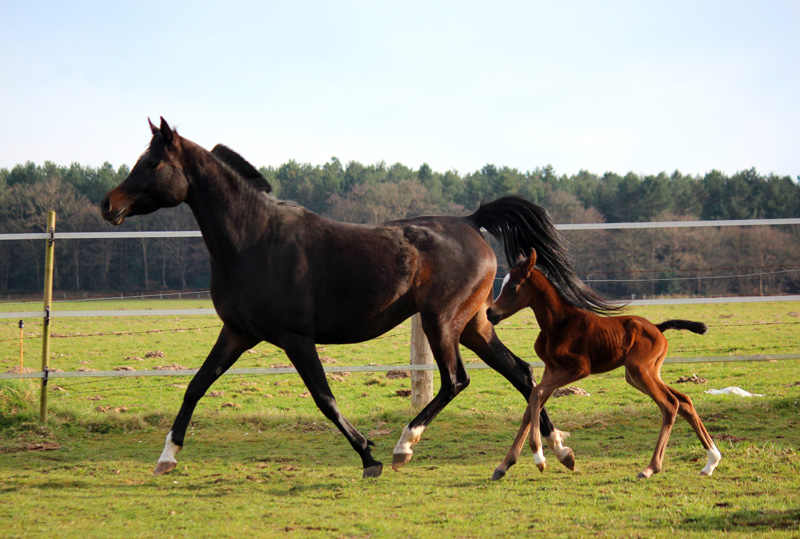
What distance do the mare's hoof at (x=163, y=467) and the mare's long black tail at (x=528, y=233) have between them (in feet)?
8.95

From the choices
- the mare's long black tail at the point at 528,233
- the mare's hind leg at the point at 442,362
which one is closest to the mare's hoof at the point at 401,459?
the mare's hind leg at the point at 442,362

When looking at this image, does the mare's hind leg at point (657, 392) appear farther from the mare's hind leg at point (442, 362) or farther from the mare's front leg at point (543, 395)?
the mare's hind leg at point (442, 362)

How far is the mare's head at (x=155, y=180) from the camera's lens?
14.4ft

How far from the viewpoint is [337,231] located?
15.4ft

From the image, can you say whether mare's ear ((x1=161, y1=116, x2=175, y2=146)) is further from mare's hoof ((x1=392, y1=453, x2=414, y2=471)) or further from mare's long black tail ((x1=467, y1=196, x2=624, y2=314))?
mare's hoof ((x1=392, y1=453, x2=414, y2=471))

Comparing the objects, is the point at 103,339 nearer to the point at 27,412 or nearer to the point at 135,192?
the point at 27,412

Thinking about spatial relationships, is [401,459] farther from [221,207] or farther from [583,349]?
[221,207]

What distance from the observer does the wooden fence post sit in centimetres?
648

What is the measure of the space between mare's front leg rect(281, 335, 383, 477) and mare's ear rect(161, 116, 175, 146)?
59.3 inches

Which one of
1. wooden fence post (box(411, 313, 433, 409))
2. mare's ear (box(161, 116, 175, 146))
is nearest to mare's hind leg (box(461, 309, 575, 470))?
wooden fence post (box(411, 313, 433, 409))

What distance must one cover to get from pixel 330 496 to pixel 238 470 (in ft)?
3.43

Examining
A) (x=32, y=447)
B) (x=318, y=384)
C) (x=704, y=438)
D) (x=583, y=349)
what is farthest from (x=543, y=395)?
(x=32, y=447)

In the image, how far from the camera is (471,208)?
66.8 meters

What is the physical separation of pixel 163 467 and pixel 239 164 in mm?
2109
